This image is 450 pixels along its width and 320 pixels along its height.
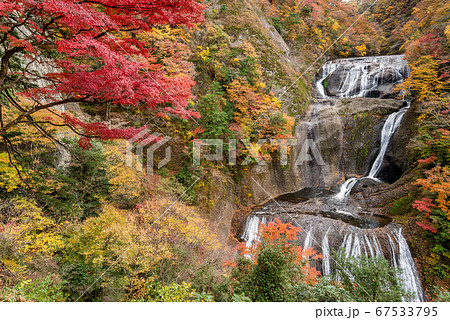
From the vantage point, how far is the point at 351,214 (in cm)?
1084

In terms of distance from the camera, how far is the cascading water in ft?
26.6

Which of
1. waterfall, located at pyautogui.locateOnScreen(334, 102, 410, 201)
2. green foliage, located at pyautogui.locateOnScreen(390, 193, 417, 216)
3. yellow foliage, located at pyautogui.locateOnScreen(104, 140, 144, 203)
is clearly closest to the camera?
yellow foliage, located at pyautogui.locateOnScreen(104, 140, 144, 203)

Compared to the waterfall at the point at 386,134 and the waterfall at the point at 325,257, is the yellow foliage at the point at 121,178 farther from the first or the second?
the waterfall at the point at 386,134

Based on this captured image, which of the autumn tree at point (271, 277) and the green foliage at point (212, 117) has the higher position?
the green foliage at point (212, 117)

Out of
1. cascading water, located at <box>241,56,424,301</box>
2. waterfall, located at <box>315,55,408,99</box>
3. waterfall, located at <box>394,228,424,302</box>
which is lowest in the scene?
waterfall, located at <box>394,228,424,302</box>

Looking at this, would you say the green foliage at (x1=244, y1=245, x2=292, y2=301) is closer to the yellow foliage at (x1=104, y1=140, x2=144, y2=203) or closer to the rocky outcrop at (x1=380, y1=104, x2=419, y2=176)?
the yellow foliage at (x1=104, y1=140, x2=144, y2=203)

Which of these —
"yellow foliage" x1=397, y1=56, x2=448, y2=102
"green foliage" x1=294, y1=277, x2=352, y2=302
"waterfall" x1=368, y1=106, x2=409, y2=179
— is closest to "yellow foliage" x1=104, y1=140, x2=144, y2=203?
"green foliage" x1=294, y1=277, x2=352, y2=302

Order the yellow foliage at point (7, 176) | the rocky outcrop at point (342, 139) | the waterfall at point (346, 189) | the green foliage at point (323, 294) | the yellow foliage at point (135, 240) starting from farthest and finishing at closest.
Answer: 1. the rocky outcrop at point (342, 139)
2. the waterfall at point (346, 189)
3. the yellow foliage at point (7, 176)
4. the yellow foliage at point (135, 240)
5. the green foliage at point (323, 294)

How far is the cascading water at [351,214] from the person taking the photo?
8.09 m

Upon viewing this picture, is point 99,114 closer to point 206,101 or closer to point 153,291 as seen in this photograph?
point 206,101

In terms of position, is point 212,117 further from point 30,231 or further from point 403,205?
point 403,205

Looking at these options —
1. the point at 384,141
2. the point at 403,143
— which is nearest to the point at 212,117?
the point at 403,143

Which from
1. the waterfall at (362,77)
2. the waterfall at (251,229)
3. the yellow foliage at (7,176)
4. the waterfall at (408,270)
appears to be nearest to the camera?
the yellow foliage at (7,176)

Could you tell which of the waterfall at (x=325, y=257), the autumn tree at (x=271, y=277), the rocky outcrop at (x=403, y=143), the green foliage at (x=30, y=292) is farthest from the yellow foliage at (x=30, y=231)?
the rocky outcrop at (x=403, y=143)
